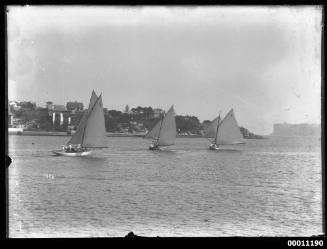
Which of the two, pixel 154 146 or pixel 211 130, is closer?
pixel 211 130

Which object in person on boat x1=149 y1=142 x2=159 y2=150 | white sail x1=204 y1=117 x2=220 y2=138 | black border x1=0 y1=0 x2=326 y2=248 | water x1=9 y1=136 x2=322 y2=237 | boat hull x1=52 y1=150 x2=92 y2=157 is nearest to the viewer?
black border x1=0 y1=0 x2=326 y2=248

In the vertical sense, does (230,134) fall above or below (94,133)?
below

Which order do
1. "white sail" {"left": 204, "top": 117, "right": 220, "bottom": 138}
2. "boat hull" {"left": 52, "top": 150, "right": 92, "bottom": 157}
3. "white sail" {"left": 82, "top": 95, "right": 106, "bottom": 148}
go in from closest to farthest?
1. "white sail" {"left": 82, "top": 95, "right": 106, "bottom": 148}
2. "boat hull" {"left": 52, "top": 150, "right": 92, "bottom": 157}
3. "white sail" {"left": 204, "top": 117, "right": 220, "bottom": 138}

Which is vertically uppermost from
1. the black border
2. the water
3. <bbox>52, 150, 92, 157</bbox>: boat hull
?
the black border

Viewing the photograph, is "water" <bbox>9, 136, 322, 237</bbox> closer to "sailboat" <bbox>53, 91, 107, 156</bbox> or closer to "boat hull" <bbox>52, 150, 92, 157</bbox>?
"sailboat" <bbox>53, 91, 107, 156</bbox>

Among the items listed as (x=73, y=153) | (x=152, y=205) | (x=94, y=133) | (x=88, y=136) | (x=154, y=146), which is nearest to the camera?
(x=152, y=205)

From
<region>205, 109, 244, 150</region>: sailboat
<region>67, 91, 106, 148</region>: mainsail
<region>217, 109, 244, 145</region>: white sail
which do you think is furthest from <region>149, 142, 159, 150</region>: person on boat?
<region>67, 91, 106, 148</region>: mainsail

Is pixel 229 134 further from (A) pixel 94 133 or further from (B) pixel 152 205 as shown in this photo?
(B) pixel 152 205

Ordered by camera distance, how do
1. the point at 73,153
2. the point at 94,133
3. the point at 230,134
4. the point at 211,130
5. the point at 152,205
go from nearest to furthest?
the point at 152,205, the point at 94,133, the point at 73,153, the point at 211,130, the point at 230,134
